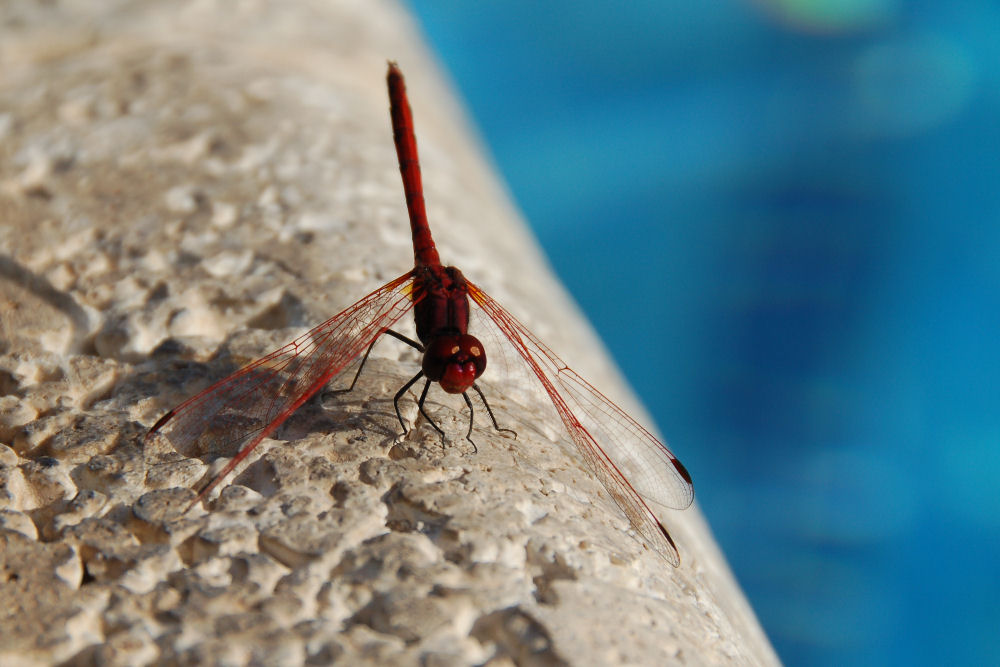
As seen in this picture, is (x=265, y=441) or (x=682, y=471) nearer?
(x=265, y=441)

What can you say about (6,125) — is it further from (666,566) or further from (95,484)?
(666,566)

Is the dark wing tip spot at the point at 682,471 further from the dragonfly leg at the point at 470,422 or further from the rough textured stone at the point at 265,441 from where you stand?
the dragonfly leg at the point at 470,422

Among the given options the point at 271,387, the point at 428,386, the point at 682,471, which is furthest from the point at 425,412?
the point at 682,471

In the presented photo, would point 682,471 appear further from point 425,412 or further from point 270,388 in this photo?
point 270,388

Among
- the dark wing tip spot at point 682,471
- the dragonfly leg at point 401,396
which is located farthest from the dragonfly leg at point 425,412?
the dark wing tip spot at point 682,471

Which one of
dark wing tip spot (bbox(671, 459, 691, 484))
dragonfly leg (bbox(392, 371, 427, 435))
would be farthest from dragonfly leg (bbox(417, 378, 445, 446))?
dark wing tip spot (bbox(671, 459, 691, 484))

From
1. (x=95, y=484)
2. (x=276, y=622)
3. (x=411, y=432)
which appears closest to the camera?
(x=276, y=622)

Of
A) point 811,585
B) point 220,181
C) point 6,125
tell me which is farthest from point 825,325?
point 6,125

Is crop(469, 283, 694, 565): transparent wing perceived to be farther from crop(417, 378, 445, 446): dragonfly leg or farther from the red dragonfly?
crop(417, 378, 445, 446): dragonfly leg
